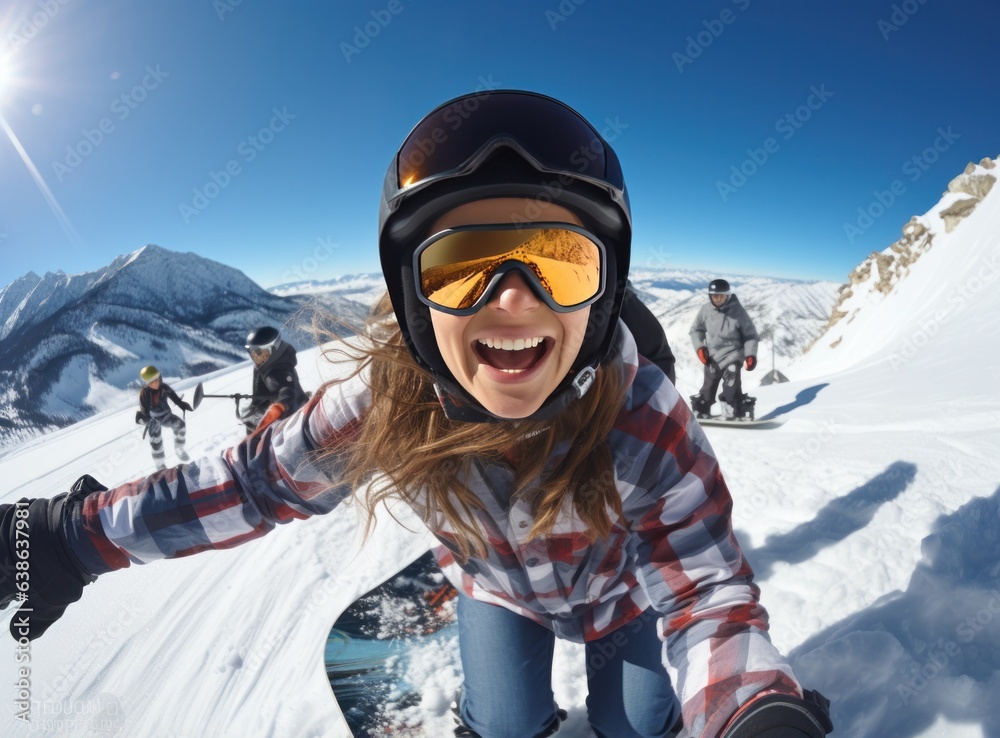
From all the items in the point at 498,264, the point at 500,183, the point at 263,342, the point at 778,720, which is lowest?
the point at 778,720

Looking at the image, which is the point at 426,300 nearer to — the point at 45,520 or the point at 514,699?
the point at 45,520

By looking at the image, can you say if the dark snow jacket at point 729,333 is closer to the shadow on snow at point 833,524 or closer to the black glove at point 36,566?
the shadow on snow at point 833,524

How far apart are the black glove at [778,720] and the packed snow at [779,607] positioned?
1.12 m

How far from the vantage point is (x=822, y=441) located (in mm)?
4703

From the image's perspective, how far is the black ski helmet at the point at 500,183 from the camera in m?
1.28

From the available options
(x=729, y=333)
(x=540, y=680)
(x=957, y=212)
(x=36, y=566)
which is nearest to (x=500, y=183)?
(x=36, y=566)

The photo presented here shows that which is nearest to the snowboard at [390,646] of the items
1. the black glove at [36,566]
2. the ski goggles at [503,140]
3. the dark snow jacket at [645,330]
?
the black glove at [36,566]

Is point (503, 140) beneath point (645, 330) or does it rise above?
above

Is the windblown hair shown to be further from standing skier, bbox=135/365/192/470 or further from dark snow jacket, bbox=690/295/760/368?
standing skier, bbox=135/365/192/470

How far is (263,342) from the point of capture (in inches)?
220

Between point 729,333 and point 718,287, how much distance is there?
36.3 inches

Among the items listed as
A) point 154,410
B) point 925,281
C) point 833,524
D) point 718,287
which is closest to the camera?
point 833,524

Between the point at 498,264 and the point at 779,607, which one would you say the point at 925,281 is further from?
the point at 498,264

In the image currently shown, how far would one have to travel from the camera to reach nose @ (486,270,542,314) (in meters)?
1.21
